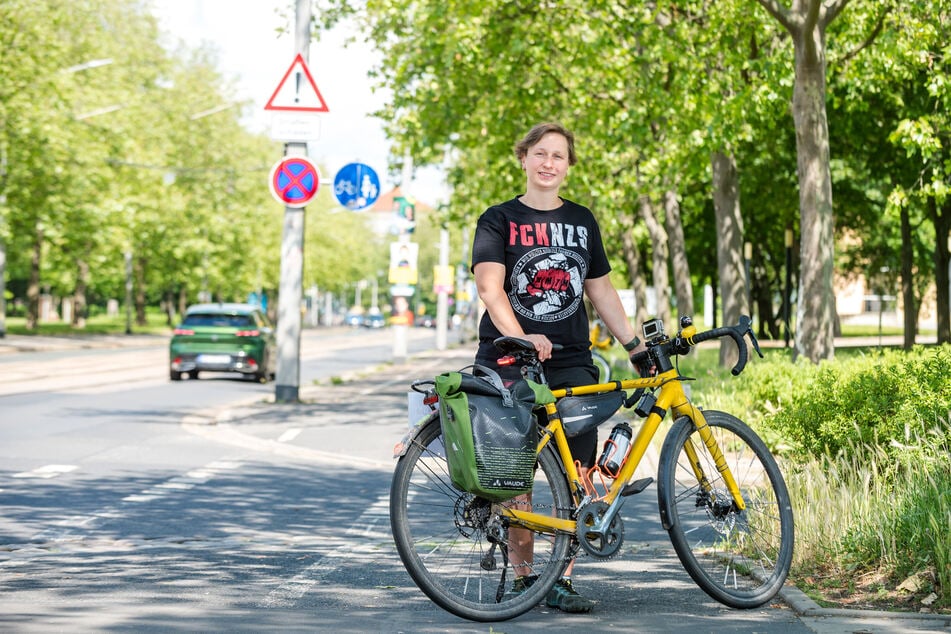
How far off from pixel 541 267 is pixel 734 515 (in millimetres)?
Answer: 1300

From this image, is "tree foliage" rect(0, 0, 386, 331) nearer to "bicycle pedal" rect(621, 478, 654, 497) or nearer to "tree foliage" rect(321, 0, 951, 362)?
"tree foliage" rect(321, 0, 951, 362)

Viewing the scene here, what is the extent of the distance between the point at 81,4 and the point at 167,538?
163 feet

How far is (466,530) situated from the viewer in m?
5.56

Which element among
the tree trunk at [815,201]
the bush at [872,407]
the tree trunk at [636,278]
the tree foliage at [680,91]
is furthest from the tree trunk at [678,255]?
the bush at [872,407]

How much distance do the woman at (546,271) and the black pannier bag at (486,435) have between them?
42cm

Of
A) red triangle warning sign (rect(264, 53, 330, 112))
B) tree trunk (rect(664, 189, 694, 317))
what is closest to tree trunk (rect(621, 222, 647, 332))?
tree trunk (rect(664, 189, 694, 317))

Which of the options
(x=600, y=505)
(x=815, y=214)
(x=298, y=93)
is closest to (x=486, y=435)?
(x=600, y=505)

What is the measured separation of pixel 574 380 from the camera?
5.92 meters

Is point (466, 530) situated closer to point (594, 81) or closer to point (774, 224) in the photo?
point (594, 81)

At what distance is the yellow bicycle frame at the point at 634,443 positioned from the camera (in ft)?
18.3

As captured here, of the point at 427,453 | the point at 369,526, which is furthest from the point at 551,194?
the point at 369,526

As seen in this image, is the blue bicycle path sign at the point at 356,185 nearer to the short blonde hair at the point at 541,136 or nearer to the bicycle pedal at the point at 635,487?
the short blonde hair at the point at 541,136

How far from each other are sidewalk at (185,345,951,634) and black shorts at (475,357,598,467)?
100 cm

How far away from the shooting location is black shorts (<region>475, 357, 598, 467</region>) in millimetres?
5836
